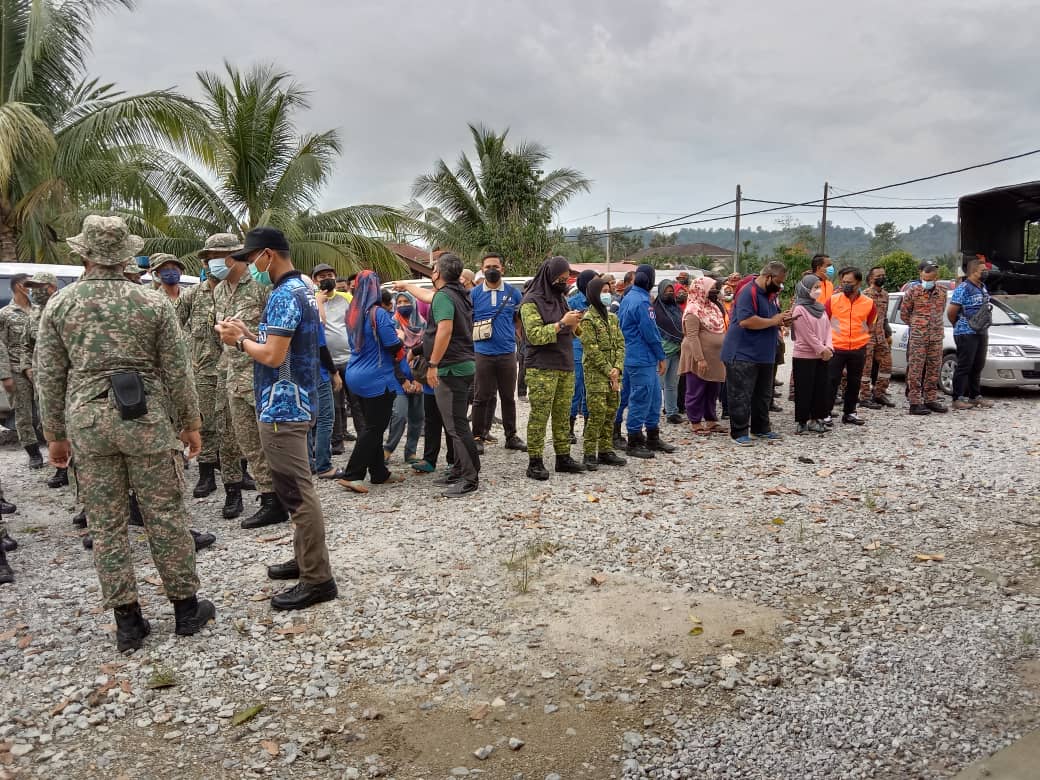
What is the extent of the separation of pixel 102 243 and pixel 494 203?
21328mm

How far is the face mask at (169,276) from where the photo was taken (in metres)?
6.36

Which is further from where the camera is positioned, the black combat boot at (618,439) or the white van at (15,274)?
the white van at (15,274)

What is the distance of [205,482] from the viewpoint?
6.49m

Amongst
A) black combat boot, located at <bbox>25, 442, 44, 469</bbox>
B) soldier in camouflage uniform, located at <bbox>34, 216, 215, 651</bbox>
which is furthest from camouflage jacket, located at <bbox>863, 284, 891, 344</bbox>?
black combat boot, located at <bbox>25, 442, 44, 469</bbox>

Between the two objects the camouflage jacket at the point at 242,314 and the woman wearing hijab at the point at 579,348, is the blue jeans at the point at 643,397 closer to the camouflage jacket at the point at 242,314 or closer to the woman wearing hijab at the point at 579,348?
the woman wearing hijab at the point at 579,348

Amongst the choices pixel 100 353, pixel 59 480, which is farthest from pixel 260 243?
pixel 59 480

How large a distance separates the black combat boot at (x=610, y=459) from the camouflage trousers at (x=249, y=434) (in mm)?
3218

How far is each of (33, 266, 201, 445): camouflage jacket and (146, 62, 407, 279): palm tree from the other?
1298cm

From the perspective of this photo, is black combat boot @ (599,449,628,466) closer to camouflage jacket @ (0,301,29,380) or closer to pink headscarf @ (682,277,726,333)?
pink headscarf @ (682,277,726,333)

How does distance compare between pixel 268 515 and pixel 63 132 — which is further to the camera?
pixel 63 132

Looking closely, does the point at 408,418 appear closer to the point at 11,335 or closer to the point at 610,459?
the point at 610,459

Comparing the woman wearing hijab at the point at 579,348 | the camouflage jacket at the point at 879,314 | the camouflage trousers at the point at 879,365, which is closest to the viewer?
the woman wearing hijab at the point at 579,348

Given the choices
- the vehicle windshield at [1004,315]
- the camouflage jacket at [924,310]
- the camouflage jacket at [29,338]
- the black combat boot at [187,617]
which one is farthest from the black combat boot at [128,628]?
the vehicle windshield at [1004,315]

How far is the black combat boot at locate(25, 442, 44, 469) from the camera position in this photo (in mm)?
7707
